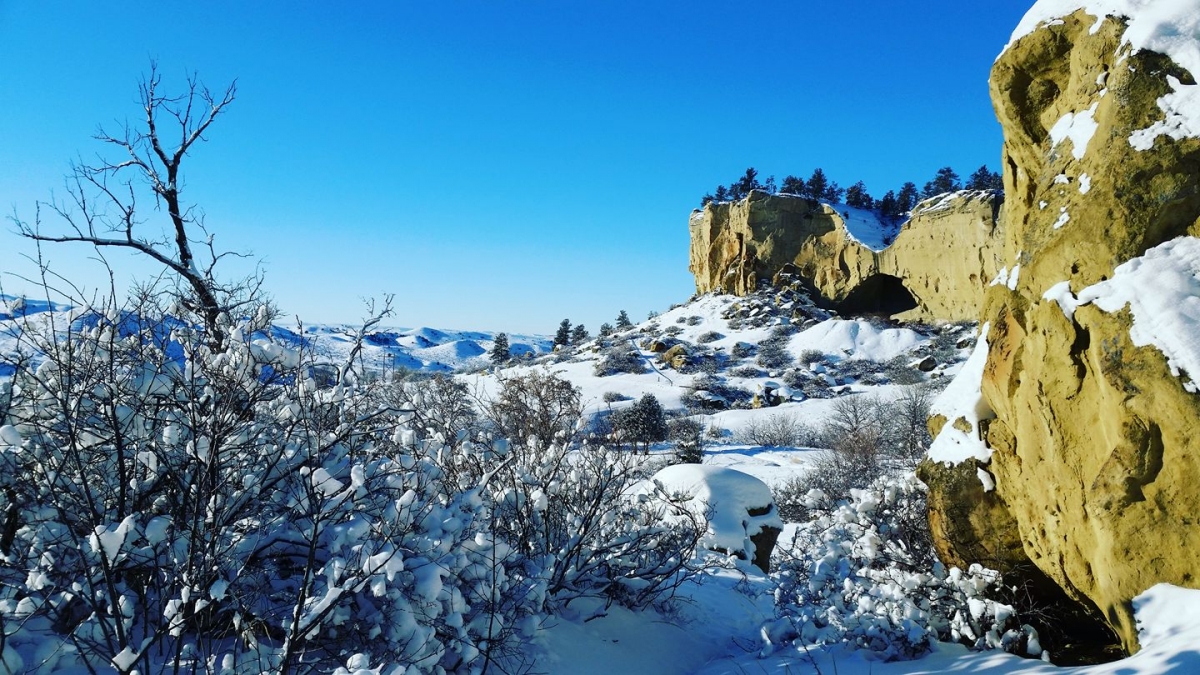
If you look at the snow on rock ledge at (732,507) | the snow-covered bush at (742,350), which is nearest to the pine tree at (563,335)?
the snow-covered bush at (742,350)

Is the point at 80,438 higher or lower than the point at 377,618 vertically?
higher

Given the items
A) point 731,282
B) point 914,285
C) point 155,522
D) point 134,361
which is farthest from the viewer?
point 731,282

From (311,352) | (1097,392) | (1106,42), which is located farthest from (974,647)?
(311,352)

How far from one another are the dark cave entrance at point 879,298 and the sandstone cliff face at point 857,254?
75mm

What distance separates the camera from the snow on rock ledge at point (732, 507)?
8133 mm

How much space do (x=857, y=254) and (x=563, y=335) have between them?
25993 mm

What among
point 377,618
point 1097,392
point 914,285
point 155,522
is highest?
point 914,285

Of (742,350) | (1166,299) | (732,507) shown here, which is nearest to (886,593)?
(1166,299)

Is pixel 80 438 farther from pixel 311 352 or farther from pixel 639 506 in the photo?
pixel 639 506

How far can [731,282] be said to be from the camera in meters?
50.4

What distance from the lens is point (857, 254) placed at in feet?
147

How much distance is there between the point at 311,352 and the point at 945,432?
4977 millimetres

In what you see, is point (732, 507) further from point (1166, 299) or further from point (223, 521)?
point (223, 521)

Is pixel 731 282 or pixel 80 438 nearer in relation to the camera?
pixel 80 438
